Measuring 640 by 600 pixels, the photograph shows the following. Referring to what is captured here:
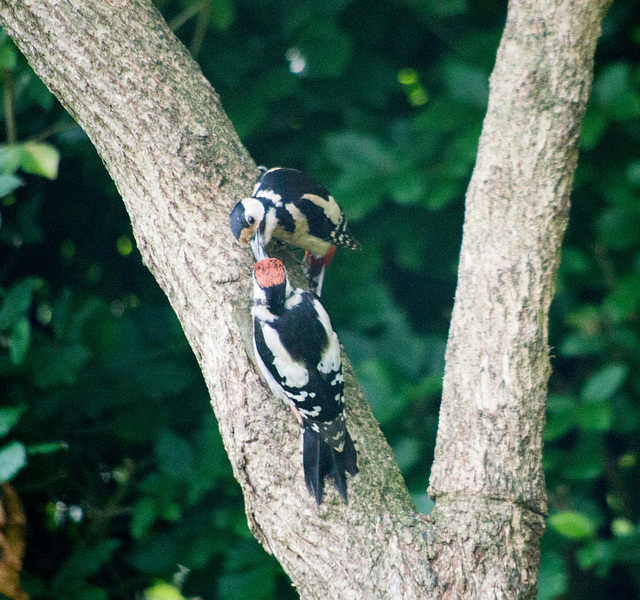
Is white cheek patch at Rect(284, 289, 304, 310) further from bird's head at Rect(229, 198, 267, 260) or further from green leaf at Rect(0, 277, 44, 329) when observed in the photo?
green leaf at Rect(0, 277, 44, 329)

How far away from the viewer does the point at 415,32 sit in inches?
127

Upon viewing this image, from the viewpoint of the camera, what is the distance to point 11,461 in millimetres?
→ 1797

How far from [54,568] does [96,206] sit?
1.63m

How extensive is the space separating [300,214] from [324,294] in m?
0.71

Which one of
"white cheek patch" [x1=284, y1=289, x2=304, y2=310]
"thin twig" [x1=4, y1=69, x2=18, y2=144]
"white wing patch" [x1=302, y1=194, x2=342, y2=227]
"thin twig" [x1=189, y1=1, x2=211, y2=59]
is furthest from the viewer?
"thin twig" [x1=189, y1=1, x2=211, y2=59]

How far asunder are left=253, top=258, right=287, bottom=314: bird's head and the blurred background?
81cm

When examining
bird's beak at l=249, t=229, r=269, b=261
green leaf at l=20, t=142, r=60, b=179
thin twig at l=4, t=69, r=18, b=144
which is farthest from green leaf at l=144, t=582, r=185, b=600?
thin twig at l=4, t=69, r=18, b=144

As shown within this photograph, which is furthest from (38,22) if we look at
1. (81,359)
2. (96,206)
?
(96,206)

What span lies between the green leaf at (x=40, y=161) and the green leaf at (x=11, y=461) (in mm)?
805

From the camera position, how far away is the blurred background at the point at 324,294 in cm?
253

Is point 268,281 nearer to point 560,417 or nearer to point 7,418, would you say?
point 7,418

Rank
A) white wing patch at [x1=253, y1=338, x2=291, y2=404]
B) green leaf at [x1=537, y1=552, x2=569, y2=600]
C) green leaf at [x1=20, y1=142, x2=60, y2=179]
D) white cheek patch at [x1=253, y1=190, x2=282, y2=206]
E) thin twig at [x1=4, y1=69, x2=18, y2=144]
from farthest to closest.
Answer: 1. thin twig at [x1=4, y1=69, x2=18, y2=144]
2. green leaf at [x1=537, y1=552, x2=569, y2=600]
3. white cheek patch at [x1=253, y1=190, x2=282, y2=206]
4. green leaf at [x1=20, y1=142, x2=60, y2=179]
5. white wing patch at [x1=253, y1=338, x2=291, y2=404]

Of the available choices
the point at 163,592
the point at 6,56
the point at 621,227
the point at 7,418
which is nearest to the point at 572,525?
the point at 621,227

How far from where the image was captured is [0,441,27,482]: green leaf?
5.84ft
